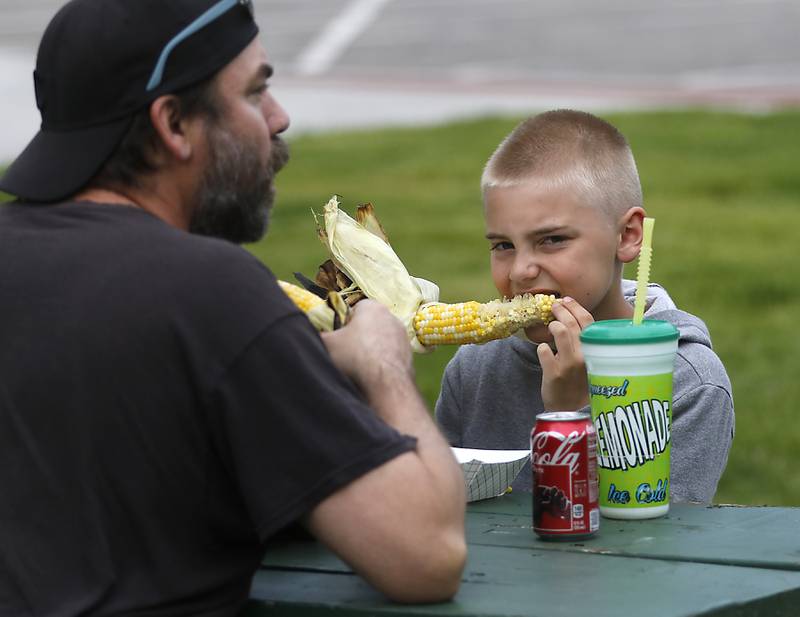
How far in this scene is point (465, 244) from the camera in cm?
964

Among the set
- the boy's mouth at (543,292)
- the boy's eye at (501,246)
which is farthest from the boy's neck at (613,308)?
the boy's eye at (501,246)

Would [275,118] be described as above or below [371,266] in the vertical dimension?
above

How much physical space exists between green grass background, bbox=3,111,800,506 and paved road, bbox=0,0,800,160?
1.74 metres

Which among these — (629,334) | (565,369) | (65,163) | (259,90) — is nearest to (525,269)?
(565,369)

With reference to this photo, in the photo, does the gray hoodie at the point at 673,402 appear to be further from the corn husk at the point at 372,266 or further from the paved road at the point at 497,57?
the paved road at the point at 497,57

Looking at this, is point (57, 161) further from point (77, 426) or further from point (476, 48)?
point (476, 48)

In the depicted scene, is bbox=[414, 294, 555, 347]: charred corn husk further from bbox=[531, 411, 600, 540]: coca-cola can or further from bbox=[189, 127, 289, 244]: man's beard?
bbox=[189, 127, 289, 244]: man's beard

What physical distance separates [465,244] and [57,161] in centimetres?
715

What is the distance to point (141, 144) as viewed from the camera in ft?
8.35

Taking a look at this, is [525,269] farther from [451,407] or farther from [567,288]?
[451,407]

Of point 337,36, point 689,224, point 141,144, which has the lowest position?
point 337,36

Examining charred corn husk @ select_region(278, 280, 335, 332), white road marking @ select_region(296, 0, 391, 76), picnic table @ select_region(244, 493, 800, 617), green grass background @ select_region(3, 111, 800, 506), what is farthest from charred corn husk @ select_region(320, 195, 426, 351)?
white road marking @ select_region(296, 0, 391, 76)

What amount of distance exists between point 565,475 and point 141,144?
3.14 feet

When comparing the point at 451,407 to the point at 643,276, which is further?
the point at 451,407
